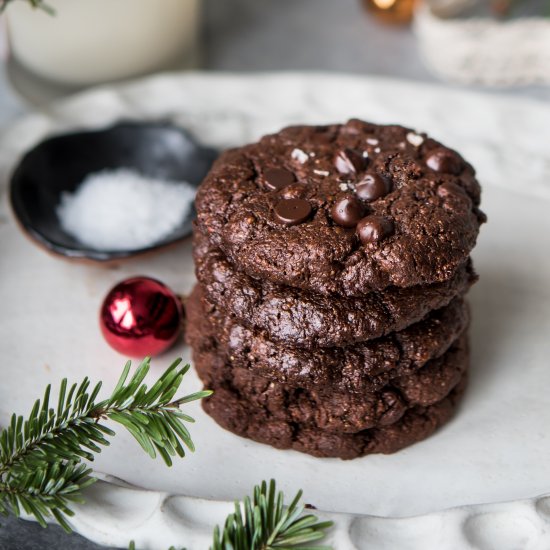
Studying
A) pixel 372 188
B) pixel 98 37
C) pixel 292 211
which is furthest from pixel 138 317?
pixel 98 37

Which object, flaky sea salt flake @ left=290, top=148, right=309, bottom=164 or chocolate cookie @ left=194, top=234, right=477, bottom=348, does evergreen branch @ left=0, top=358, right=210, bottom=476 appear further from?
flaky sea salt flake @ left=290, top=148, right=309, bottom=164

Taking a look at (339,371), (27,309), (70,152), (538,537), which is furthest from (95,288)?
(538,537)

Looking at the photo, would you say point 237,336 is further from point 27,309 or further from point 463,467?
point 27,309

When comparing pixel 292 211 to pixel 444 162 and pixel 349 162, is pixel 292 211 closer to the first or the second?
pixel 349 162

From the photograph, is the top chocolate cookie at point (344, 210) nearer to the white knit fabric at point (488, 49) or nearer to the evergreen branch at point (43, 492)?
the evergreen branch at point (43, 492)

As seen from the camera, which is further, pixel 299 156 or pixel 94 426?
pixel 299 156

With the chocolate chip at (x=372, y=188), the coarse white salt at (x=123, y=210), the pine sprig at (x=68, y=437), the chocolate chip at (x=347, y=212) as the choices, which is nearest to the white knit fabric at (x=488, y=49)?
the coarse white salt at (x=123, y=210)
